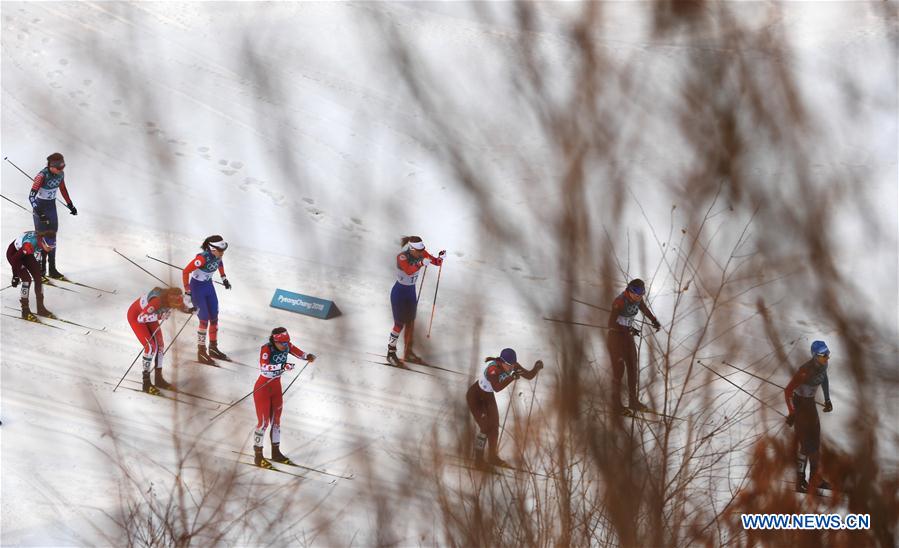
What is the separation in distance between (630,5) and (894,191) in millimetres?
7043

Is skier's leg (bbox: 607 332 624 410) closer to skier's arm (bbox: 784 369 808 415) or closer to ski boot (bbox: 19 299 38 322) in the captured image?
skier's arm (bbox: 784 369 808 415)

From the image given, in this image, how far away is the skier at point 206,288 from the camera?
16.5 metres

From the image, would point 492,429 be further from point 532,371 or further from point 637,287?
point 637,287

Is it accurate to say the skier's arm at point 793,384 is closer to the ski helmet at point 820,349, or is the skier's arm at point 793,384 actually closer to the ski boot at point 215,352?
the ski helmet at point 820,349

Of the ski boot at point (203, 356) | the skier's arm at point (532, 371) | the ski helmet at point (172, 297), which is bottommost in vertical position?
the skier's arm at point (532, 371)

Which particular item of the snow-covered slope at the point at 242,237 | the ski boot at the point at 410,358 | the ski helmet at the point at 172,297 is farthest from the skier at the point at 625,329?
the ski helmet at the point at 172,297

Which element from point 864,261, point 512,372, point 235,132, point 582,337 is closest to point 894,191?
point 864,261

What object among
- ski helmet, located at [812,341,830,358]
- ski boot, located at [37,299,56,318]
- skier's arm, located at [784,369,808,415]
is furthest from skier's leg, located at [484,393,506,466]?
ski boot, located at [37,299,56,318]

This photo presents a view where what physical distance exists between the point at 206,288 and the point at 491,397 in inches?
180

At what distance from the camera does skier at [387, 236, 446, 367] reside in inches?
661

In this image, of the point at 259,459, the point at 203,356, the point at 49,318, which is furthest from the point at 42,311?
the point at 259,459

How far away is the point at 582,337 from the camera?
17859 mm

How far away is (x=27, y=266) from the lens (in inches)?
677

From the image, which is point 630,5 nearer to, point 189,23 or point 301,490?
point 189,23
